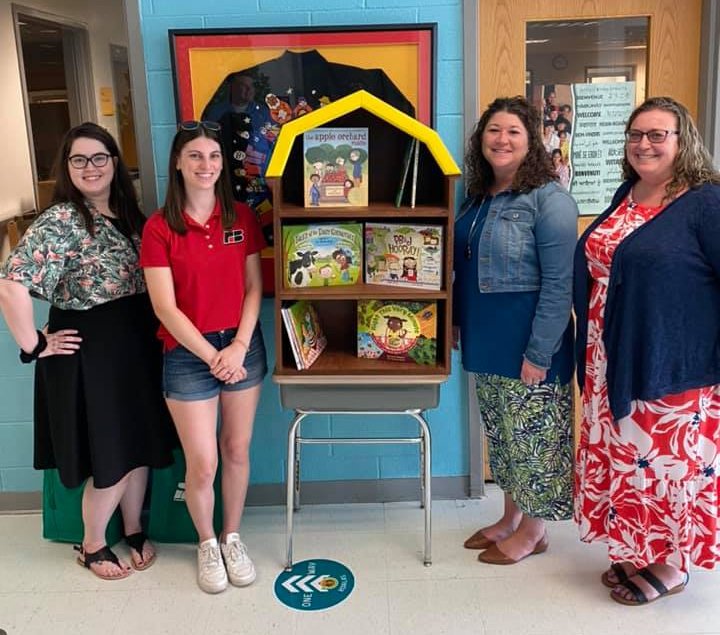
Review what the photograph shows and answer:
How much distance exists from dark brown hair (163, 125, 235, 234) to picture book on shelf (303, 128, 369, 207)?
0.25 m

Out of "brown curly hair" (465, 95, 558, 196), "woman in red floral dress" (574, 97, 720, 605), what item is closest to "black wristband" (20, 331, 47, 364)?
"brown curly hair" (465, 95, 558, 196)

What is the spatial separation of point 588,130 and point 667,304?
953mm

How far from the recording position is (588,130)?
8.49 ft

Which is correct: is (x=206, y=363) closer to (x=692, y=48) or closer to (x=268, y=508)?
(x=268, y=508)

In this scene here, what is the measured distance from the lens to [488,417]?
93.0 inches

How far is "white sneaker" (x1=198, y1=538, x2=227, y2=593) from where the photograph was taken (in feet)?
7.46

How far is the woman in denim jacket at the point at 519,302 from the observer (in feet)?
6.82

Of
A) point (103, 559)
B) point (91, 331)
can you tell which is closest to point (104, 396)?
point (91, 331)

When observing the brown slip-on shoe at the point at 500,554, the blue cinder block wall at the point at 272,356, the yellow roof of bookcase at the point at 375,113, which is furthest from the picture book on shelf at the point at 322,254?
the brown slip-on shoe at the point at 500,554

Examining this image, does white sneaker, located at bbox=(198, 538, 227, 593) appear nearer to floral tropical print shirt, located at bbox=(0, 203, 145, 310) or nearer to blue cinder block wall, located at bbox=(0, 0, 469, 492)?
blue cinder block wall, located at bbox=(0, 0, 469, 492)

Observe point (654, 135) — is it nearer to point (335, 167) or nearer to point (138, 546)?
point (335, 167)

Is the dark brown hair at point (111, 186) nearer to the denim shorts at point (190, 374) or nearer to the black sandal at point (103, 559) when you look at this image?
the denim shorts at point (190, 374)

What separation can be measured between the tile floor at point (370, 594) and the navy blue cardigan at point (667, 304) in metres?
0.65

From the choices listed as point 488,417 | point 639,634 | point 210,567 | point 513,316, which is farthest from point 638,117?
point 210,567
